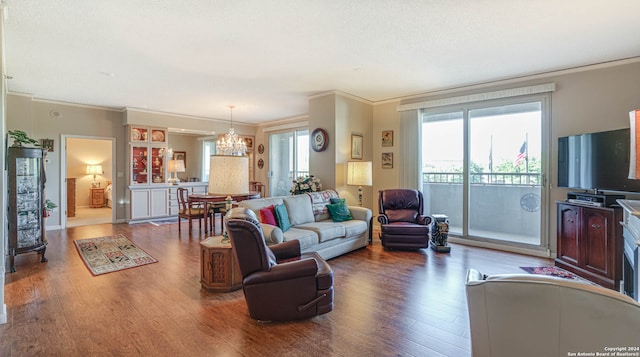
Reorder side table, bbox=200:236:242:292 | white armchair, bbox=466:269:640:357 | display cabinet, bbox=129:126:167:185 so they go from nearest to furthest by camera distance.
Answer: white armchair, bbox=466:269:640:357 < side table, bbox=200:236:242:292 < display cabinet, bbox=129:126:167:185

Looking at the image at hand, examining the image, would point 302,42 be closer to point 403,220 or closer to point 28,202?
point 403,220

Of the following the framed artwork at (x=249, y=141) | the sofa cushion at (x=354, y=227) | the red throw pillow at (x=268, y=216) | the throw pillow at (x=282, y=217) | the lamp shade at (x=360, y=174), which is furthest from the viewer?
the framed artwork at (x=249, y=141)

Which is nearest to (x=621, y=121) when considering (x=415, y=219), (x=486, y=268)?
(x=486, y=268)

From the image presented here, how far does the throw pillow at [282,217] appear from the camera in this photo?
13.4 ft

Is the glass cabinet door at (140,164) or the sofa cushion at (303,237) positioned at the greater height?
the glass cabinet door at (140,164)

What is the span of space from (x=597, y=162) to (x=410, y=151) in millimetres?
2768

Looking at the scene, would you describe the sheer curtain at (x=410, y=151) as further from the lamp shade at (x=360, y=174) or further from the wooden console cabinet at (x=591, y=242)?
the wooden console cabinet at (x=591, y=242)

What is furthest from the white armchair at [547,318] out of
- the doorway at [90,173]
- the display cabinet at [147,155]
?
the doorway at [90,173]

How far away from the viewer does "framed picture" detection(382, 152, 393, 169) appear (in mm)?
6228

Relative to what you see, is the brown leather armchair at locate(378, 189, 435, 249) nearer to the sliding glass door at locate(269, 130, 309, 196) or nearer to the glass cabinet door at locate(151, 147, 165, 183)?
the sliding glass door at locate(269, 130, 309, 196)

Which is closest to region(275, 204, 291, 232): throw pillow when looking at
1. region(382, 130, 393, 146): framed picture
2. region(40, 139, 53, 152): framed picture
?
region(382, 130, 393, 146): framed picture

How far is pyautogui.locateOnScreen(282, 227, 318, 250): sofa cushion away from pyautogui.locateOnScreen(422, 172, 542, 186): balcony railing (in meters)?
2.94

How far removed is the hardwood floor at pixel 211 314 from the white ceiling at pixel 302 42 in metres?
2.77

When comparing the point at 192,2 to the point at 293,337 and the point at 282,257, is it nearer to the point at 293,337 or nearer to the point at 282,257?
the point at 282,257
